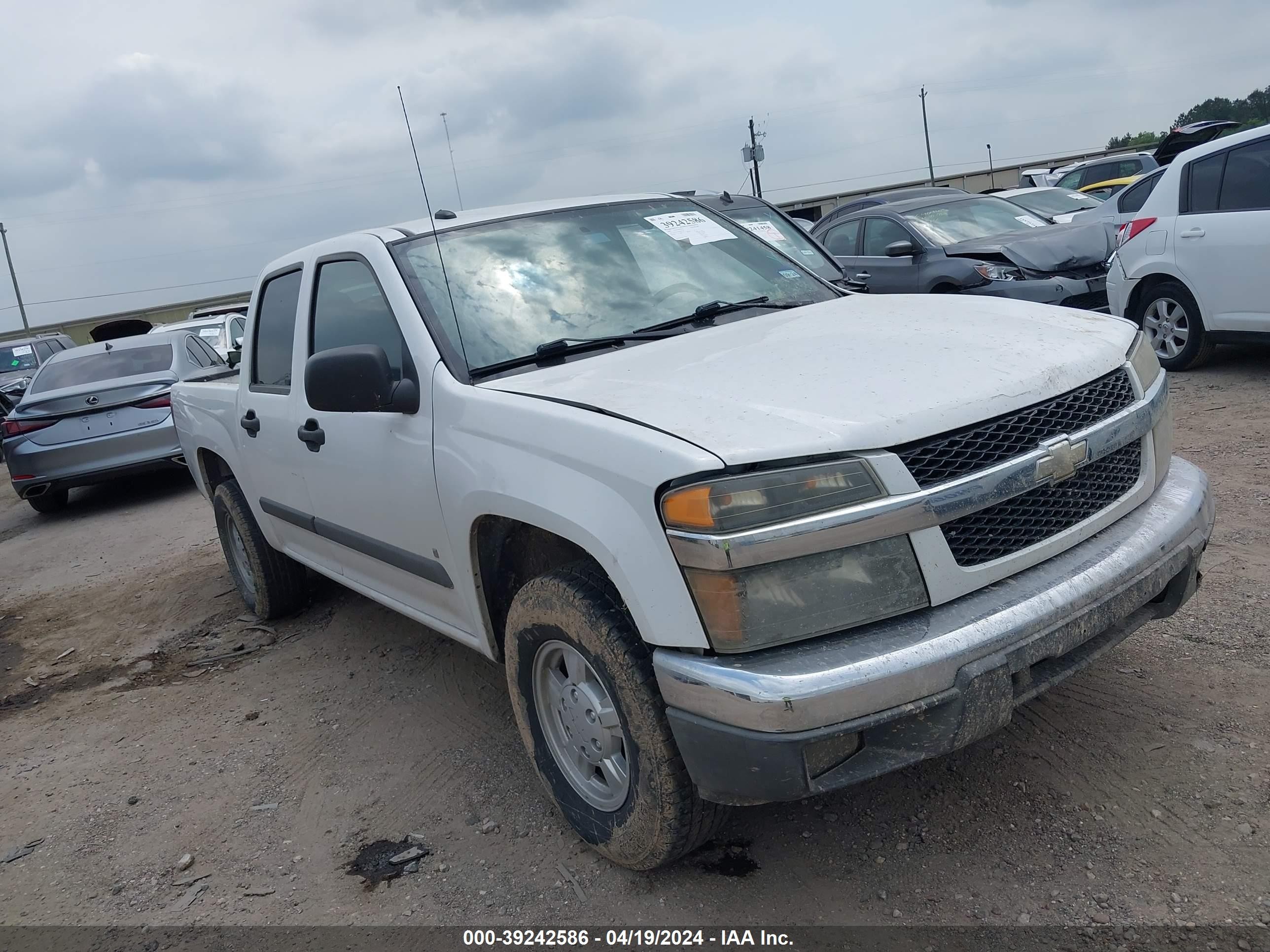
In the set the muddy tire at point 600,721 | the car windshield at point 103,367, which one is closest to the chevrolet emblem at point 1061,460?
the muddy tire at point 600,721

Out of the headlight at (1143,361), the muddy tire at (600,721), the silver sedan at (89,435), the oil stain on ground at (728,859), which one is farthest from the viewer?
the silver sedan at (89,435)

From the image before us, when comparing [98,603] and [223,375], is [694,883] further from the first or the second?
[98,603]

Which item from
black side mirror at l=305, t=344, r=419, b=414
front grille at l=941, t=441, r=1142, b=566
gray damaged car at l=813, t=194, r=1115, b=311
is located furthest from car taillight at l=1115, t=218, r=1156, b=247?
black side mirror at l=305, t=344, r=419, b=414

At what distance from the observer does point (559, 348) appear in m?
3.21

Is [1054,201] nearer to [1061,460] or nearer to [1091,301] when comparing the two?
[1091,301]

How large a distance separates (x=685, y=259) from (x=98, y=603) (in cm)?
473

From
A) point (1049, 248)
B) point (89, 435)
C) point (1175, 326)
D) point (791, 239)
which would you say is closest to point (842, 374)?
point (791, 239)

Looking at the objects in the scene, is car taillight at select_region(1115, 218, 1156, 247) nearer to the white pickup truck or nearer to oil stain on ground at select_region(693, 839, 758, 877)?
the white pickup truck

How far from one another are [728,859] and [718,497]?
1.16 meters

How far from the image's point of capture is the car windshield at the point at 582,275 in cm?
332

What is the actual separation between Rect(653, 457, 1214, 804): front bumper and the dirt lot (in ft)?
1.66

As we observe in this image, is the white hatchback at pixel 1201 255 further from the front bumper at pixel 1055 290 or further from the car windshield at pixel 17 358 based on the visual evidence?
the car windshield at pixel 17 358

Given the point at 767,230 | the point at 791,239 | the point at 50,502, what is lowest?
the point at 50,502

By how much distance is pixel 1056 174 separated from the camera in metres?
22.1
